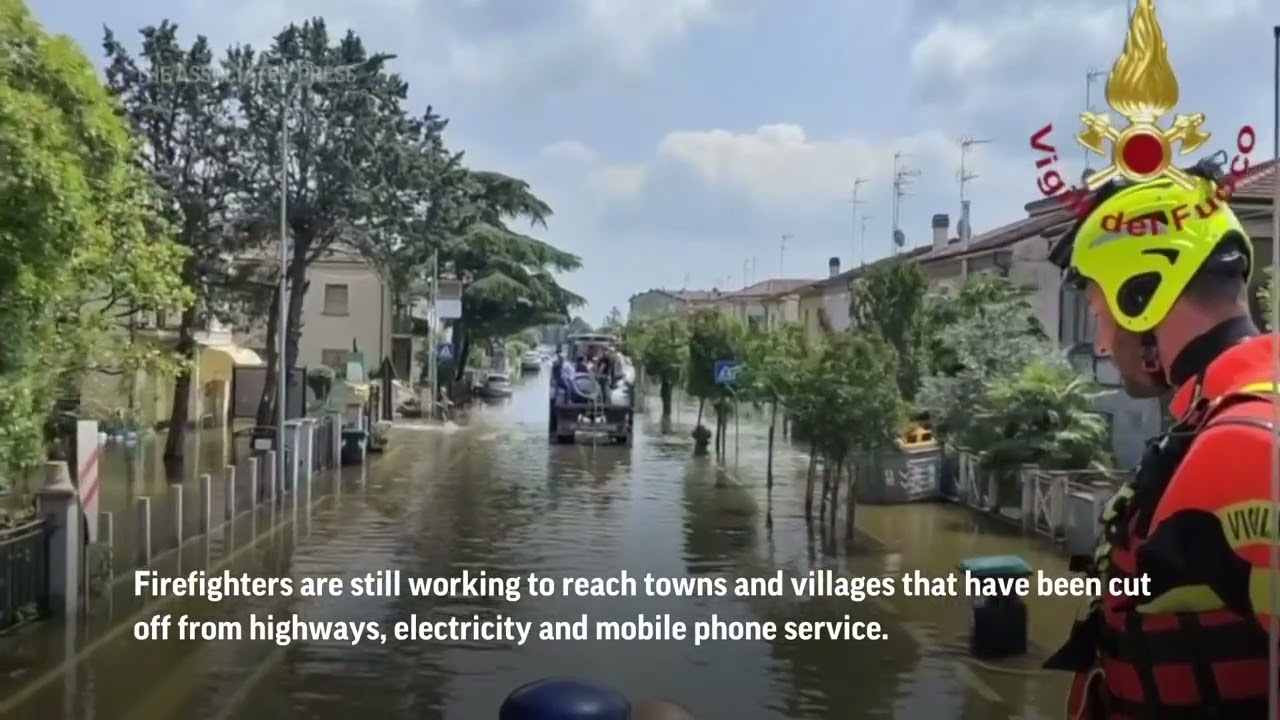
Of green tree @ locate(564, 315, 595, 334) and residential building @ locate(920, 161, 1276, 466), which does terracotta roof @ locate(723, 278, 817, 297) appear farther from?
residential building @ locate(920, 161, 1276, 466)

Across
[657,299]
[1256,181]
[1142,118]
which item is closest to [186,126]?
[1256,181]

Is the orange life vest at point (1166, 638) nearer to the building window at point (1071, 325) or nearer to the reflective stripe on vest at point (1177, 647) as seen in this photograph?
the reflective stripe on vest at point (1177, 647)

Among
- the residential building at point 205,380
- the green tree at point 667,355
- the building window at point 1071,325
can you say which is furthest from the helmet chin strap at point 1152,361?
the green tree at point 667,355

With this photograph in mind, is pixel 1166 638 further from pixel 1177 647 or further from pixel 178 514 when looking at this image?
pixel 178 514

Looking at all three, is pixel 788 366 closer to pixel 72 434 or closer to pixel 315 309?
pixel 72 434

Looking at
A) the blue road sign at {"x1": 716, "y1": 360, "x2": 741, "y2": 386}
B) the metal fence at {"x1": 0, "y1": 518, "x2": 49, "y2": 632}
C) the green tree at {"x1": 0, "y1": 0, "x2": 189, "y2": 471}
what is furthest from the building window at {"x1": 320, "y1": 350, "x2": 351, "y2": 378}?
the metal fence at {"x1": 0, "y1": 518, "x2": 49, "y2": 632}

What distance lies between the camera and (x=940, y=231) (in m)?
45.3

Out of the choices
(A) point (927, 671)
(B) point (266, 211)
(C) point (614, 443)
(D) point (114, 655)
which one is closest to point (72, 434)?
(D) point (114, 655)

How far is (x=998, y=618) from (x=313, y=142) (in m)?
19.6

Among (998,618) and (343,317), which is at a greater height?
(343,317)

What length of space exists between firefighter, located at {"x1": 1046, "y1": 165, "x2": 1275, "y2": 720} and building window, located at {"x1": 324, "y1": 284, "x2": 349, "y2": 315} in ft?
171

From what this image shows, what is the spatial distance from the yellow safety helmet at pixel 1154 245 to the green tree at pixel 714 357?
26779mm

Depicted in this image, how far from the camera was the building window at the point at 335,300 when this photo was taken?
176 ft

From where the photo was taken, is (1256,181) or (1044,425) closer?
(1256,181)
